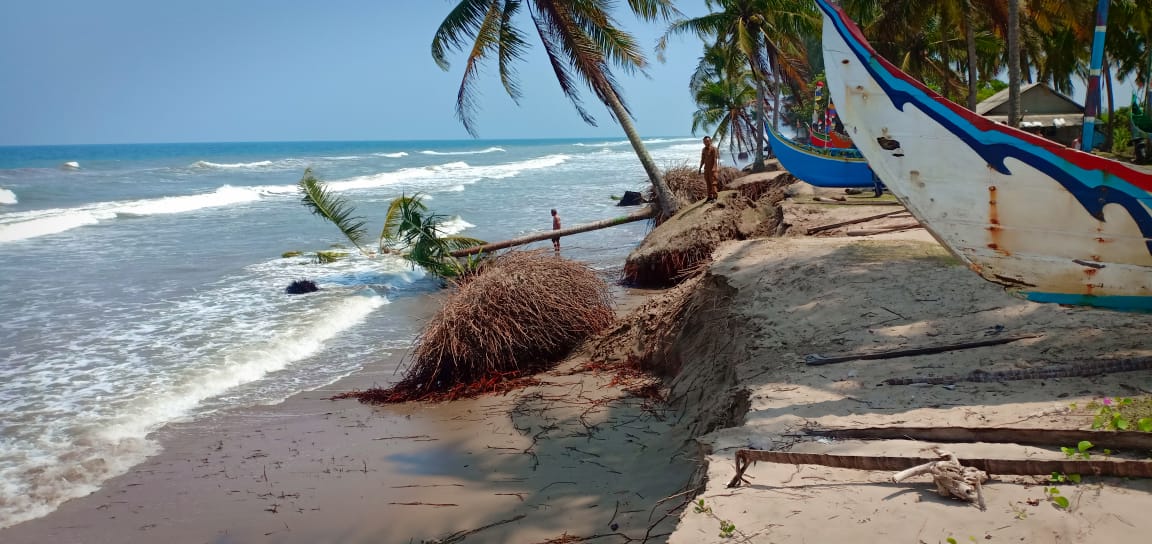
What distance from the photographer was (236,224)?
27.4 metres

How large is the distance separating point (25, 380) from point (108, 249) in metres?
13.1

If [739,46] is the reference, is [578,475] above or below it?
below

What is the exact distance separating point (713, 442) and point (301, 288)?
12279 mm

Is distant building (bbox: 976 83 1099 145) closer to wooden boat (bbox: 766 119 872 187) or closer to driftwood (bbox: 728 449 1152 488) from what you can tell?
wooden boat (bbox: 766 119 872 187)

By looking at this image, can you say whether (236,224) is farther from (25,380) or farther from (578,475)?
(578,475)

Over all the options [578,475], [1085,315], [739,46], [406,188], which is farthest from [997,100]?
[406,188]

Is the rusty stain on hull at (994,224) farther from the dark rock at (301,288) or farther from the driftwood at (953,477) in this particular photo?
the dark rock at (301,288)

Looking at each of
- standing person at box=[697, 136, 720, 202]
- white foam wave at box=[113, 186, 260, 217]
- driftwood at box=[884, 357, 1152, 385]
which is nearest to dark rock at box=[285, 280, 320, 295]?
standing person at box=[697, 136, 720, 202]

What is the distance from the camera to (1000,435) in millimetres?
4137

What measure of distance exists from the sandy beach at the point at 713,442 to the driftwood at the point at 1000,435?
2.9 inches

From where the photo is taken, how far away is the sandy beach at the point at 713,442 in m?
3.74

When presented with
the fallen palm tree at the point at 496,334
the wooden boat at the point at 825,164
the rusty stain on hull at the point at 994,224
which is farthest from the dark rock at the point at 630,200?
the rusty stain on hull at the point at 994,224

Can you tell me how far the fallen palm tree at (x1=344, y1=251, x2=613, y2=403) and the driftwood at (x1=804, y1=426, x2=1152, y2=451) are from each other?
4.78 m

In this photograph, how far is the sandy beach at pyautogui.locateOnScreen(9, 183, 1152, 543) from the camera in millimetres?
3736
